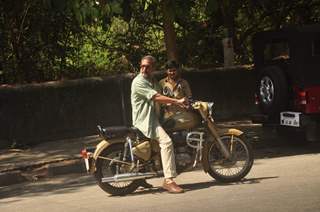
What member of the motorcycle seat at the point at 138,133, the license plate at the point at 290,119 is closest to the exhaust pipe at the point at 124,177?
the motorcycle seat at the point at 138,133

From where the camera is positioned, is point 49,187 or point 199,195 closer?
point 199,195

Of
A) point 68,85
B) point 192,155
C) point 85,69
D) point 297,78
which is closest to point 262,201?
point 192,155

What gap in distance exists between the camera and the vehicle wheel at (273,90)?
33.1ft

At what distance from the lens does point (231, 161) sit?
800 cm

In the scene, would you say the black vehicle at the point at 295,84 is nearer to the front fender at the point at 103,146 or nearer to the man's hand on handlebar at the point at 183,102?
the man's hand on handlebar at the point at 183,102

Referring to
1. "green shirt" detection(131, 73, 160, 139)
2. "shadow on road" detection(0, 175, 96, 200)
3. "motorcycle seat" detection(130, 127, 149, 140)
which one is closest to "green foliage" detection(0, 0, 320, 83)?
"shadow on road" detection(0, 175, 96, 200)

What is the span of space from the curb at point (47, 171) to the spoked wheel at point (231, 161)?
8.88 feet

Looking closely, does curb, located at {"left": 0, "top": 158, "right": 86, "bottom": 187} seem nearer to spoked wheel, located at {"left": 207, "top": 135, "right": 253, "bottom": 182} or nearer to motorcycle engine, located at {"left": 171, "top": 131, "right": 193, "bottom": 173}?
motorcycle engine, located at {"left": 171, "top": 131, "right": 193, "bottom": 173}

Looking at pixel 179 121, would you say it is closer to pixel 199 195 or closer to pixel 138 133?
pixel 138 133

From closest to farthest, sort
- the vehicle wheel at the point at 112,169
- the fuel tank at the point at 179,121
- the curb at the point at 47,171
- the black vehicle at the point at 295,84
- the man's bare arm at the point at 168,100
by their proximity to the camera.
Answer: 1. the man's bare arm at the point at 168,100
2. the vehicle wheel at the point at 112,169
3. the fuel tank at the point at 179,121
4. the curb at the point at 47,171
5. the black vehicle at the point at 295,84

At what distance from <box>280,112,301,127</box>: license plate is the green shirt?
10.2 feet

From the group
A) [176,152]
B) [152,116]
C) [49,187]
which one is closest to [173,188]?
[176,152]

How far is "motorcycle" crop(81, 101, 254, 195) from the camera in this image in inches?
301

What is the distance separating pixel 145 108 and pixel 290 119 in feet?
10.9
